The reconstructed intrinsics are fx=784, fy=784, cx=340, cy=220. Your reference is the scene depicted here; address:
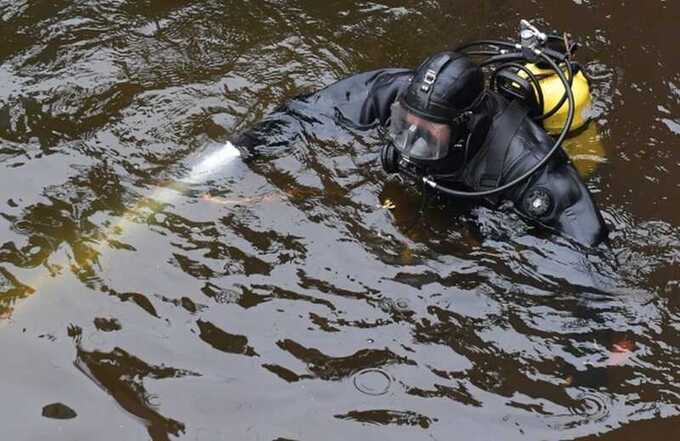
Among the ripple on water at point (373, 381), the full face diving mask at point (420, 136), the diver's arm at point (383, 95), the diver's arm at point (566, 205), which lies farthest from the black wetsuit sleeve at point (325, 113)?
the ripple on water at point (373, 381)

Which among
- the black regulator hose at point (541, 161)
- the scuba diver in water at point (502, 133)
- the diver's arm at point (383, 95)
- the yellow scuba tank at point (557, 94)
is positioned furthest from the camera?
the diver's arm at point (383, 95)

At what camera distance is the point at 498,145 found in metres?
4.02

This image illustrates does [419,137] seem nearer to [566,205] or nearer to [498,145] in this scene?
[498,145]

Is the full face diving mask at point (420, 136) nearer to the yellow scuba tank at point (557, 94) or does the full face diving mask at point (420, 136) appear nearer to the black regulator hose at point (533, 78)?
the black regulator hose at point (533, 78)

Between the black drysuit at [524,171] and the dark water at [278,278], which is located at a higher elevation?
the black drysuit at [524,171]

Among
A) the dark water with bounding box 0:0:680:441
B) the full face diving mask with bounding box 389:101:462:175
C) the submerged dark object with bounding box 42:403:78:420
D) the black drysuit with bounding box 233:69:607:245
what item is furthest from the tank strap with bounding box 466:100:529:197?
the submerged dark object with bounding box 42:403:78:420

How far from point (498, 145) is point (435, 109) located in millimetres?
448

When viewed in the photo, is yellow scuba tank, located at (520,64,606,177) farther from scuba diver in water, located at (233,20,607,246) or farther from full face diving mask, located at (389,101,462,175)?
full face diving mask, located at (389,101,462,175)

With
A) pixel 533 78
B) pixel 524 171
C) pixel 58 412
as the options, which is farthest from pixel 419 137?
pixel 58 412

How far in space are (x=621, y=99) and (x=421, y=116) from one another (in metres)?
2.33

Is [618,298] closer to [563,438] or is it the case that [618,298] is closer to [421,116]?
[563,438]

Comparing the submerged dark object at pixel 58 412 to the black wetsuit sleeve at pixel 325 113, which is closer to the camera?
the submerged dark object at pixel 58 412

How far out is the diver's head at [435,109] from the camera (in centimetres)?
379

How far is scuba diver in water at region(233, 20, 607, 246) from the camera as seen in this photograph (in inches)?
150
